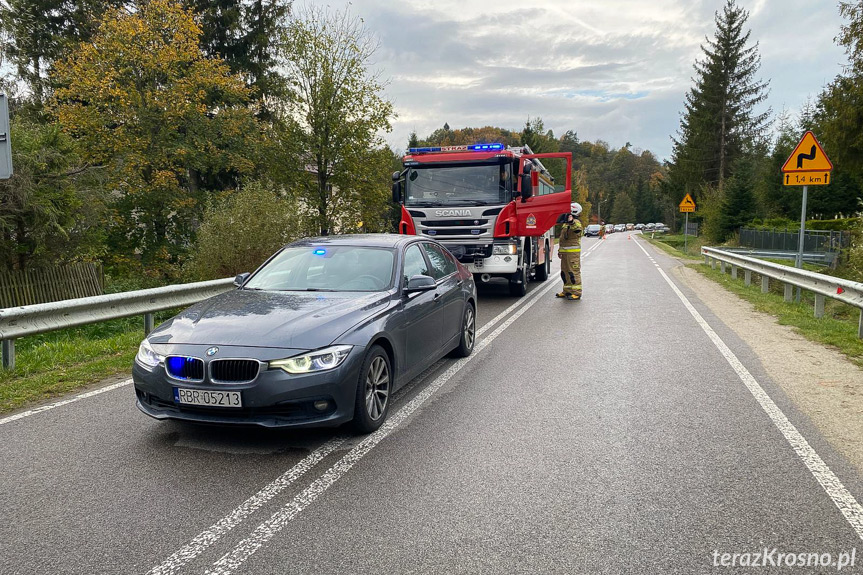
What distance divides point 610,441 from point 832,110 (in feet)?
77.4

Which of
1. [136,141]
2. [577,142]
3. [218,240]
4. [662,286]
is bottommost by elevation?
[662,286]

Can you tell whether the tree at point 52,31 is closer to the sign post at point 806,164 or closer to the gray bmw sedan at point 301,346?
the gray bmw sedan at point 301,346

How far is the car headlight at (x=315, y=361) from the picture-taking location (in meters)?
4.30

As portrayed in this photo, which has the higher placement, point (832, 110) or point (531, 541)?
point (832, 110)

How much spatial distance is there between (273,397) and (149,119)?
19.3 meters

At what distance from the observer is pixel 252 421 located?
4.31 m

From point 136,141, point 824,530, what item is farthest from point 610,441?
point 136,141

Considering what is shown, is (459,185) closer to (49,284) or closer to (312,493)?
(49,284)

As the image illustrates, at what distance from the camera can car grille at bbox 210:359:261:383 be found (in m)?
4.28

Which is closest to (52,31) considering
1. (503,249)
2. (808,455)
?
(503,249)

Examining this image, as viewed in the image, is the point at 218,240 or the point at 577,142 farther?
the point at 577,142

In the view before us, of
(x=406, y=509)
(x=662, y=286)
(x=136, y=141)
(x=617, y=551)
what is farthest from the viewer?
(x=136, y=141)

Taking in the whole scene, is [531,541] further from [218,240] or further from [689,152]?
[689,152]

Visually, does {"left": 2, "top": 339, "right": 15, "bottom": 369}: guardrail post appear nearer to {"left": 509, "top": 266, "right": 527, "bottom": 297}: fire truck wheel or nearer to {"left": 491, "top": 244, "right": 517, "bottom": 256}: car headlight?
{"left": 491, "top": 244, "right": 517, "bottom": 256}: car headlight
